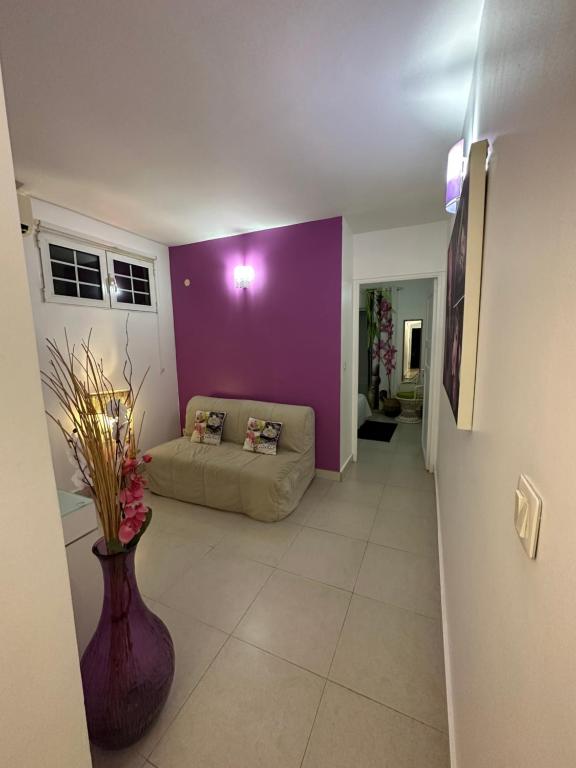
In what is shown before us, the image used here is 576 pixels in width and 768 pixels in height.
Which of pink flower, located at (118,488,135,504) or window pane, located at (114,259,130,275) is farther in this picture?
window pane, located at (114,259,130,275)

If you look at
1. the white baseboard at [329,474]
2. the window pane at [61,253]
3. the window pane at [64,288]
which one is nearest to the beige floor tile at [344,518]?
the white baseboard at [329,474]

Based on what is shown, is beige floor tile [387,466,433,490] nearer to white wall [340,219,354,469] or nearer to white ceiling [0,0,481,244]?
white wall [340,219,354,469]

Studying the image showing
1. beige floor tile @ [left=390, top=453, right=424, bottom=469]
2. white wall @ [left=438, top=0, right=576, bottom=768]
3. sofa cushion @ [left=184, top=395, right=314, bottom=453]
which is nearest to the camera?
white wall @ [left=438, top=0, right=576, bottom=768]

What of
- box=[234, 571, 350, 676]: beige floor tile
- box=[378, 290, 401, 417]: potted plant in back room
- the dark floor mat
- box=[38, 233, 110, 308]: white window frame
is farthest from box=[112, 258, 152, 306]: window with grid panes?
box=[378, 290, 401, 417]: potted plant in back room

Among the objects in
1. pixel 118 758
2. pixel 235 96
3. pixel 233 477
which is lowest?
pixel 118 758

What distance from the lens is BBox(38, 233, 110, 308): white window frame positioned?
8.43 feet

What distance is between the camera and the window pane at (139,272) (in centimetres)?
337

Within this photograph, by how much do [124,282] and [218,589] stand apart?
9.92 ft

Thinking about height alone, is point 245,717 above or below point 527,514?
below

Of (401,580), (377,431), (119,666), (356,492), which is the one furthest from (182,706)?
(377,431)

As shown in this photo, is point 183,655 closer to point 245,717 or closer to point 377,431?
point 245,717

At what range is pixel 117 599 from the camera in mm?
1060

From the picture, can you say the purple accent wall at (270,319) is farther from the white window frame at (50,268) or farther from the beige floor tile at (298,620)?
the beige floor tile at (298,620)

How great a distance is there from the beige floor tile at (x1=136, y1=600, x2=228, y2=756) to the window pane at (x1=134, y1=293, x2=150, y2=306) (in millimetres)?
2878
